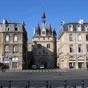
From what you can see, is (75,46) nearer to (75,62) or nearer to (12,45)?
(75,62)

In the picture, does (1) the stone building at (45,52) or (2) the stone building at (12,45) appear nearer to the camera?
(2) the stone building at (12,45)

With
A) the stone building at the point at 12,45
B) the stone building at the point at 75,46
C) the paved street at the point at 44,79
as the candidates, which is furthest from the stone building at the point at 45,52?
the paved street at the point at 44,79

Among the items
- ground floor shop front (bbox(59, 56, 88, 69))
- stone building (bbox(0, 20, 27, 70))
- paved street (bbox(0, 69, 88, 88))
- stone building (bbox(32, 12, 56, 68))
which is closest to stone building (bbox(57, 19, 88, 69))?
ground floor shop front (bbox(59, 56, 88, 69))

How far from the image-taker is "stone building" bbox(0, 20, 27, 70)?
72.4 m

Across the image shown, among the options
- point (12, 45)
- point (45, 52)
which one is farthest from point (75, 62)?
point (45, 52)

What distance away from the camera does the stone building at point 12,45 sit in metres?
72.4

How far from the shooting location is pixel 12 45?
7319 centimetres

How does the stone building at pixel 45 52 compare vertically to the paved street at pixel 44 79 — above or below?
above

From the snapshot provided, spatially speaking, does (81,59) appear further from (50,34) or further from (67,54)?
(50,34)

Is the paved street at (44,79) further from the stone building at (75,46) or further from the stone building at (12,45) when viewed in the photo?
the stone building at (75,46)

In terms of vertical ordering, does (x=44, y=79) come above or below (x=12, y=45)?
below

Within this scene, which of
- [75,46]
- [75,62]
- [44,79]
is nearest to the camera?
[44,79]

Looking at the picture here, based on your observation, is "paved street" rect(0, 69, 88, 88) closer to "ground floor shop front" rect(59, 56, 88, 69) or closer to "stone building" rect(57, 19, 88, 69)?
"ground floor shop front" rect(59, 56, 88, 69)

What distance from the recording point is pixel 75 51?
75.3 m
